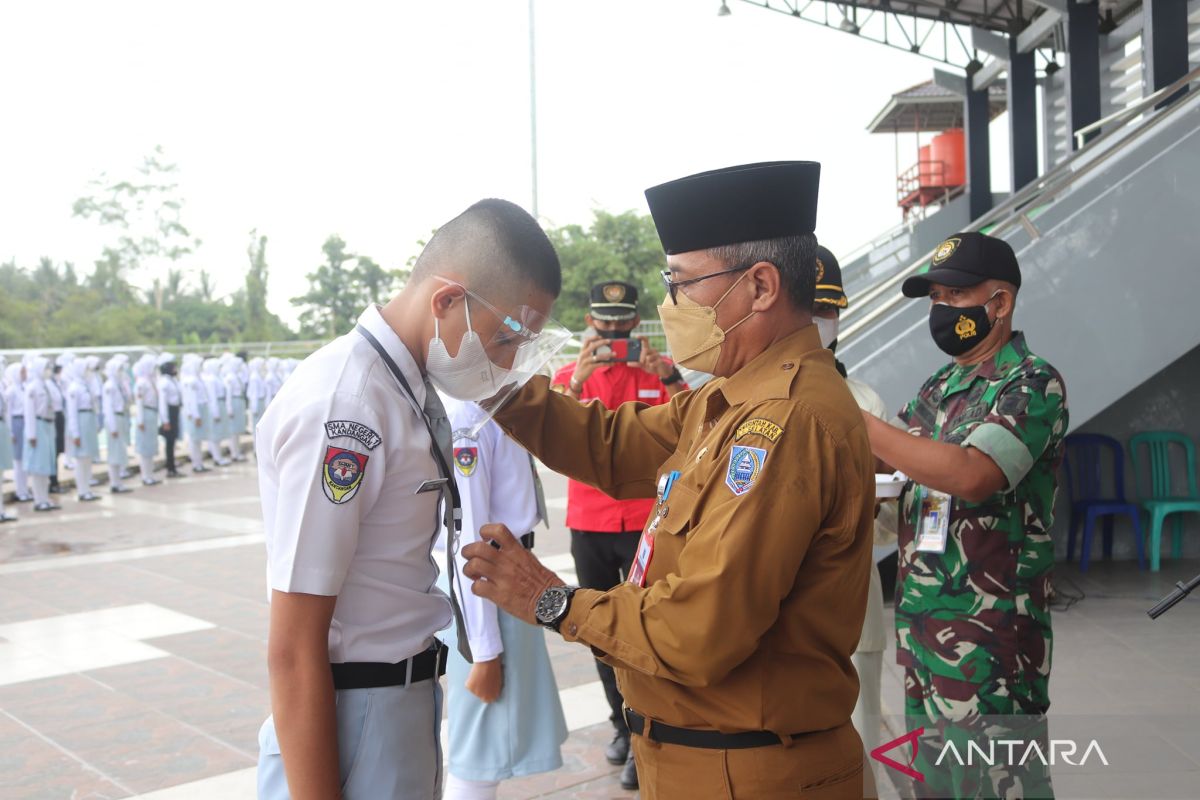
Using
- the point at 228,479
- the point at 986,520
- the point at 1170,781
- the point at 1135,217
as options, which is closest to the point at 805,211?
the point at 986,520

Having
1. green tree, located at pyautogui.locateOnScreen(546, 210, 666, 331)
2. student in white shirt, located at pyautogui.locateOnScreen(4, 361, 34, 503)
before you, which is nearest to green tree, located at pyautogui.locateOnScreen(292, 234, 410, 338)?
green tree, located at pyautogui.locateOnScreen(546, 210, 666, 331)

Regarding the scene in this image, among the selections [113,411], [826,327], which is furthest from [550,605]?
[113,411]

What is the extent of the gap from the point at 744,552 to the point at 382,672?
2.22 feet

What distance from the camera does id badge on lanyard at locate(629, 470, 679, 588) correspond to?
1.85m

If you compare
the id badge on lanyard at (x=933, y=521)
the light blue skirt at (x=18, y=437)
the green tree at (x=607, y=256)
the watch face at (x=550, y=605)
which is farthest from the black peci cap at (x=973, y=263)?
the green tree at (x=607, y=256)

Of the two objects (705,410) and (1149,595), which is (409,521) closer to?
(705,410)

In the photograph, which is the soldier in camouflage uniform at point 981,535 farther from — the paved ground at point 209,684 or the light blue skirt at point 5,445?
the light blue skirt at point 5,445

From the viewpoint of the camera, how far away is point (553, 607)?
1.76 metres

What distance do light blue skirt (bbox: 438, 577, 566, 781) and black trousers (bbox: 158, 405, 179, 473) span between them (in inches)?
609

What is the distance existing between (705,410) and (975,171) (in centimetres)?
1687

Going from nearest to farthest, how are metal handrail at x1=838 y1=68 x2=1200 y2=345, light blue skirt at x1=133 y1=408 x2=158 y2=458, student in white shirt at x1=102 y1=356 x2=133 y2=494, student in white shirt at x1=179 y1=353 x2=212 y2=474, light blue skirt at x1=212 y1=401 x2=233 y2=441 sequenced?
metal handrail at x1=838 y1=68 x2=1200 y2=345
student in white shirt at x1=102 y1=356 x2=133 y2=494
light blue skirt at x1=133 y1=408 x2=158 y2=458
student in white shirt at x1=179 y1=353 x2=212 y2=474
light blue skirt at x1=212 y1=401 x2=233 y2=441

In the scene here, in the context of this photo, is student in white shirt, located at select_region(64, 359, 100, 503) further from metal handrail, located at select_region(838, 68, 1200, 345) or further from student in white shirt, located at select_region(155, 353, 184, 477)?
metal handrail, located at select_region(838, 68, 1200, 345)

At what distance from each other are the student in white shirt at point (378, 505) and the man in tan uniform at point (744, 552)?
0.53 ft

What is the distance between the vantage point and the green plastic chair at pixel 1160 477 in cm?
721
